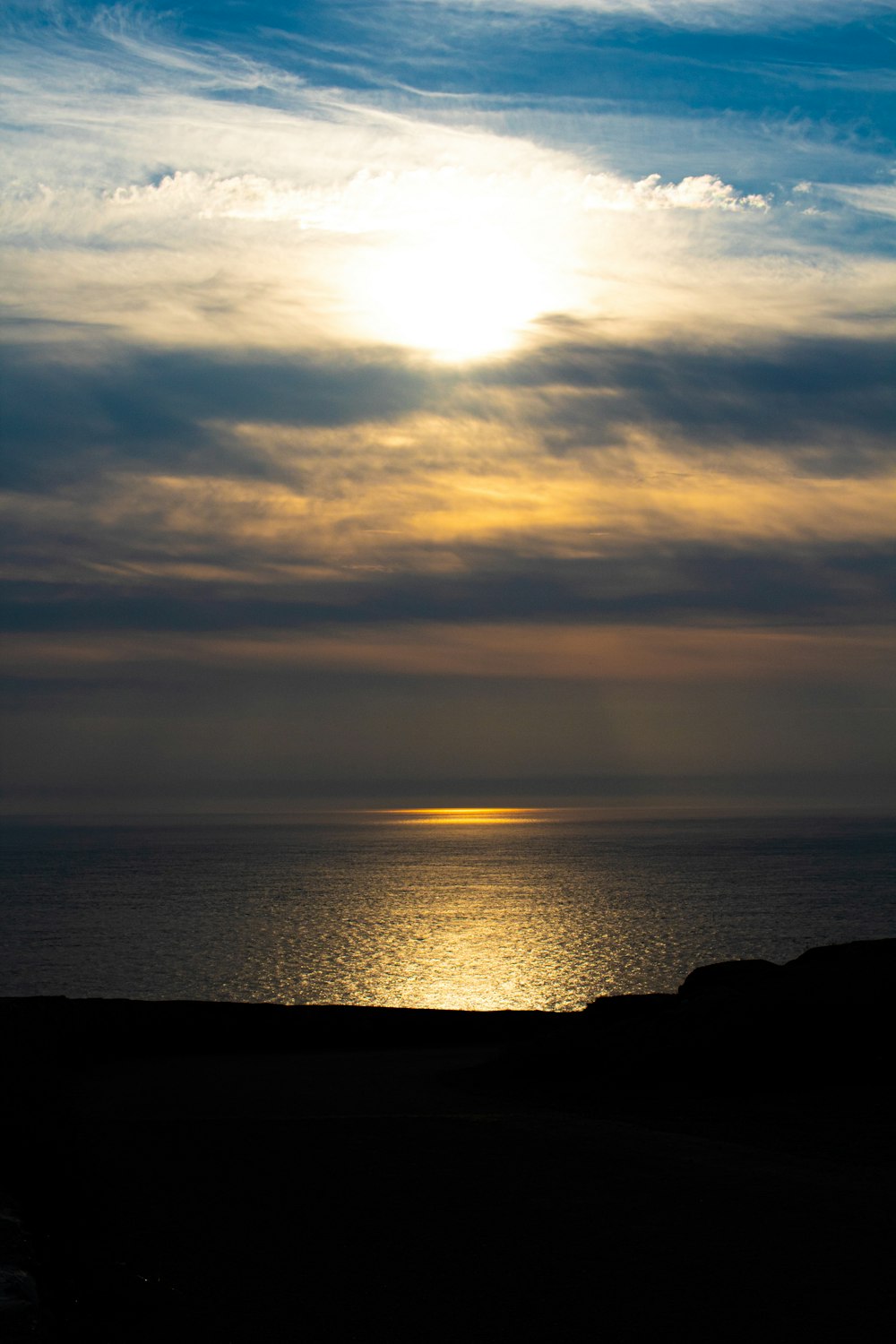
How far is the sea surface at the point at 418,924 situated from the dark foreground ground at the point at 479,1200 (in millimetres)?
20285

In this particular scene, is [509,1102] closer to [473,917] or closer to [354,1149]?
[354,1149]

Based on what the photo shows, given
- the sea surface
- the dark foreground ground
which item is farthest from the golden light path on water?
the dark foreground ground

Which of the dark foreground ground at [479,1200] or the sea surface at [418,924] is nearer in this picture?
the dark foreground ground at [479,1200]

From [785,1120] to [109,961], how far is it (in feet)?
121

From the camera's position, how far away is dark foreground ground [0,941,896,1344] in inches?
299

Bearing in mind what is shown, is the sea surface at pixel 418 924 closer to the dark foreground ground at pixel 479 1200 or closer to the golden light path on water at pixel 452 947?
the golden light path on water at pixel 452 947

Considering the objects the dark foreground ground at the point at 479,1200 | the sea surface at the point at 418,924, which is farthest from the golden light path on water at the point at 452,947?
the dark foreground ground at the point at 479,1200

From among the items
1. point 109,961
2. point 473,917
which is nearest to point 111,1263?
→ point 109,961

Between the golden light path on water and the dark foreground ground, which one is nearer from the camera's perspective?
the dark foreground ground

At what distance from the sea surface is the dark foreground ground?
20285 mm

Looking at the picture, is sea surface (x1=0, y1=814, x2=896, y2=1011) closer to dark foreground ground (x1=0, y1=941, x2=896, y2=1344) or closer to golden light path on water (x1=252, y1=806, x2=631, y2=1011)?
golden light path on water (x1=252, y1=806, x2=631, y2=1011)

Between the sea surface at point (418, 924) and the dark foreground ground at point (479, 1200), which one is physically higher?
the dark foreground ground at point (479, 1200)

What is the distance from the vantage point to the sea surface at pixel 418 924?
41.9 meters

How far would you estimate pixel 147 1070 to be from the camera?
20344mm
